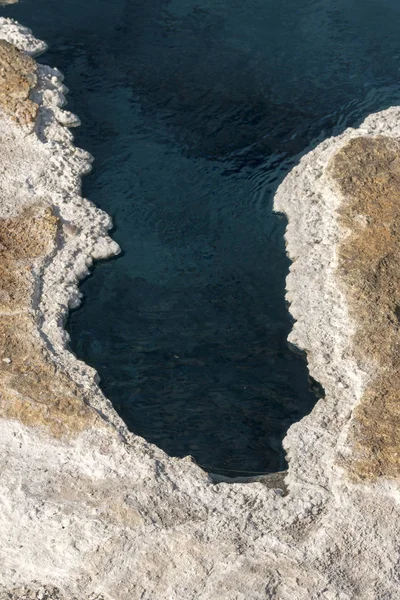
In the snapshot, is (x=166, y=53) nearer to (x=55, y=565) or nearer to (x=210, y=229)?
(x=210, y=229)

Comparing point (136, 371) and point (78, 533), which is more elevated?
point (136, 371)

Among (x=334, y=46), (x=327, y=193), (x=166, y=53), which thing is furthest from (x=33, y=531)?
(x=334, y=46)

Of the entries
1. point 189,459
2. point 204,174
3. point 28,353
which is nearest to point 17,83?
point 204,174

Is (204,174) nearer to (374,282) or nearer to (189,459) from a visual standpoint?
(374,282)

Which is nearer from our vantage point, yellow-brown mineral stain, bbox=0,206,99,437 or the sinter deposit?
the sinter deposit

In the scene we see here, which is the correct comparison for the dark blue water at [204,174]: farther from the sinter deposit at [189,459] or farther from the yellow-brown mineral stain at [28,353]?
the yellow-brown mineral stain at [28,353]

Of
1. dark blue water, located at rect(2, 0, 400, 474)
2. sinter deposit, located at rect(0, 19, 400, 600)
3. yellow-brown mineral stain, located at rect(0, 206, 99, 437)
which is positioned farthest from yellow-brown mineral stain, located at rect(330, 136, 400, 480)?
yellow-brown mineral stain, located at rect(0, 206, 99, 437)

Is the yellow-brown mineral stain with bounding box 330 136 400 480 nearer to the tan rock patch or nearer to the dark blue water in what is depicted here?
the dark blue water

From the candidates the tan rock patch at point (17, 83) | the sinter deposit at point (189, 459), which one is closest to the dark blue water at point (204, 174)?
the sinter deposit at point (189, 459)
